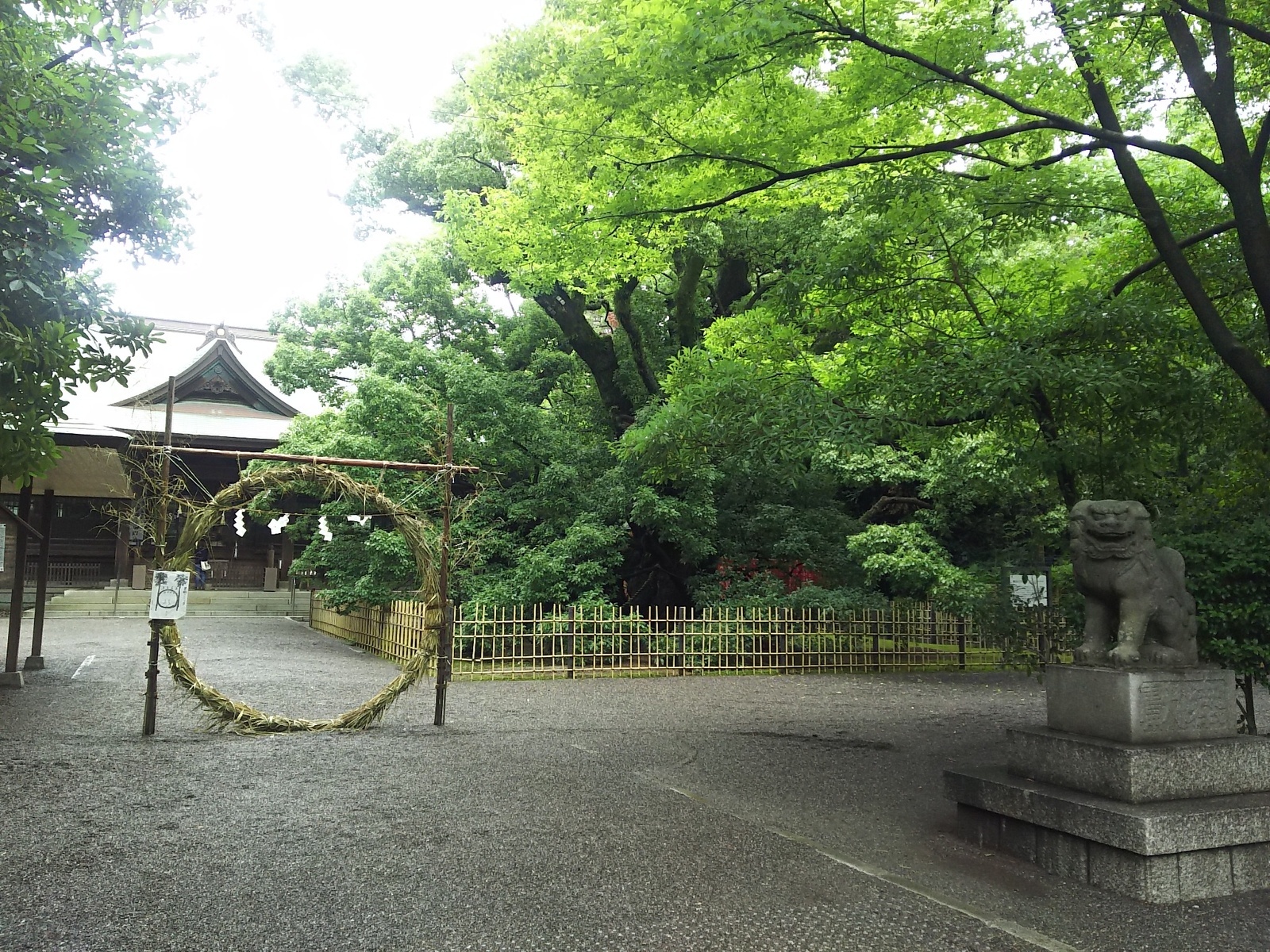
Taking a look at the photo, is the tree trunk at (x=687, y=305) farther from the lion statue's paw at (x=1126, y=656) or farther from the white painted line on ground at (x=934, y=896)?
the lion statue's paw at (x=1126, y=656)

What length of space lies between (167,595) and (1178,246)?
29.5ft

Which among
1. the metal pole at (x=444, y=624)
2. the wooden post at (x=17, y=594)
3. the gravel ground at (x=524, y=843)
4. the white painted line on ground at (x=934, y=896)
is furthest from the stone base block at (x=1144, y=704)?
the wooden post at (x=17, y=594)

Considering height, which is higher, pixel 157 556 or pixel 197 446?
pixel 197 446

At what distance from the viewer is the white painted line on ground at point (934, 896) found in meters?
3.80

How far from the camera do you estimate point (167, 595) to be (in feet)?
25.7

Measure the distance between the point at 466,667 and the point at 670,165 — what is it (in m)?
8.35

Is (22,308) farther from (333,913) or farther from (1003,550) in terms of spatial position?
(1003,550)

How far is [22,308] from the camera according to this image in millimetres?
5055

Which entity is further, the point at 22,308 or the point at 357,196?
the point at 357,196

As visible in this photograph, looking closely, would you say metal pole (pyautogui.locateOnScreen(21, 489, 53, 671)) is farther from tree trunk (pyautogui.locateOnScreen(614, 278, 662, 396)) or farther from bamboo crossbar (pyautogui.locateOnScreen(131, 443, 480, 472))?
tree trunk (pyautogui.locateOnScreen(614, 278, 662, 396))

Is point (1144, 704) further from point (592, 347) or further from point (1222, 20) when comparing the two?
point (592, 347)

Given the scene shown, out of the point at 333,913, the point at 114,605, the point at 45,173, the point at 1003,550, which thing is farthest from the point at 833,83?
the point at 114,605

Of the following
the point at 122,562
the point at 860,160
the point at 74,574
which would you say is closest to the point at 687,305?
the point at 860,160

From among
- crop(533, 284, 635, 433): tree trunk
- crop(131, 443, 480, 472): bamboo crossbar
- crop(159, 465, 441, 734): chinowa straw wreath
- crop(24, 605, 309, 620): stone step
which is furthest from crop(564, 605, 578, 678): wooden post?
crop(24, 605, 309, 620): stone step
